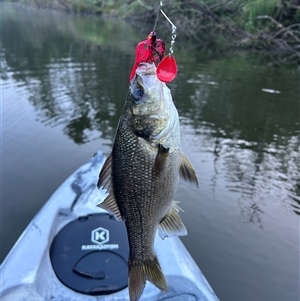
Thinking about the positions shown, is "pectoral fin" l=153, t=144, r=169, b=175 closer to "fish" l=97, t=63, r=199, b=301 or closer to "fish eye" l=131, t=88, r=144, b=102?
"fish" l=97, t=63, r=199, b=301

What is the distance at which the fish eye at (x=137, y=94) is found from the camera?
174cm

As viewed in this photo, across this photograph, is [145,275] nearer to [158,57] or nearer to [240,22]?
[158,57]

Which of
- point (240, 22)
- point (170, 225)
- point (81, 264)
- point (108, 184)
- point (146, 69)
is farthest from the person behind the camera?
point (240, 22)

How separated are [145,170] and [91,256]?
1851 mm

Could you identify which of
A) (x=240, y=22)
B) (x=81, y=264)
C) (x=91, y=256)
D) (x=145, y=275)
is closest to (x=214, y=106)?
(x=91, y=256)

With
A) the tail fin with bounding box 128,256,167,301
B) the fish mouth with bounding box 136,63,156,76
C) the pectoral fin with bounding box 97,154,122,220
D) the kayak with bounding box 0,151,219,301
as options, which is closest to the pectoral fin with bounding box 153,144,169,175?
the pectoral fin with bounding box 97,154,122,220

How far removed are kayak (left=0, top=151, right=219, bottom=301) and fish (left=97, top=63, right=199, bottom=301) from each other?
1.25 metres

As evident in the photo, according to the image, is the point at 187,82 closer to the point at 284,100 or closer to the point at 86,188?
the point at 284,100

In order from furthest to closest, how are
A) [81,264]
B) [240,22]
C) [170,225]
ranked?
[240,22], [81,264], [170,225]

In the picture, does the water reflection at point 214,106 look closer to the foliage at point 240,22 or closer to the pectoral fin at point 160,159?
the pectoral fin at point 160,159

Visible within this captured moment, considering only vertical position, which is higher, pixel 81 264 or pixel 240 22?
pixel 240 22

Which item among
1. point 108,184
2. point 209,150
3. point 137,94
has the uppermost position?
point 137,94

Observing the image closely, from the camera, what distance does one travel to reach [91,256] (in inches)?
130

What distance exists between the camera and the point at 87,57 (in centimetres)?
1781
